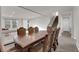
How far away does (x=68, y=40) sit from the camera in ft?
6.40

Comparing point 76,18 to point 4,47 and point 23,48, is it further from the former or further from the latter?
point 4,47

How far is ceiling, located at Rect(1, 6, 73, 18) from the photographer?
73.5 inches

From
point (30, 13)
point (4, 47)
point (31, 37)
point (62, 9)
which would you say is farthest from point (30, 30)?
point (62, 9)

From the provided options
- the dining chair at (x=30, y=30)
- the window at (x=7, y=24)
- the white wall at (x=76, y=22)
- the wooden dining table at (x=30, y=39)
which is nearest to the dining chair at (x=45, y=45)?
the wooden dining table at (x=30, y=39)

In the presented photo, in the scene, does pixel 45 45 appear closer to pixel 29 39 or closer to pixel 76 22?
pixel 29 39

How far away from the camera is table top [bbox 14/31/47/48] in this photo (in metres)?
1.88

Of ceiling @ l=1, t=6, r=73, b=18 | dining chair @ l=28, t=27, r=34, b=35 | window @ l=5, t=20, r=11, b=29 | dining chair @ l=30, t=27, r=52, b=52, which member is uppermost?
ceiling @ l=1, t=6, r=73, b=18

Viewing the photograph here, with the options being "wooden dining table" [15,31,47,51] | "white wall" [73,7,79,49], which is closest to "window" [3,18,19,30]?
"wooden dining table" [15,31,47,51]

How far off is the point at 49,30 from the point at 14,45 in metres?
0.63

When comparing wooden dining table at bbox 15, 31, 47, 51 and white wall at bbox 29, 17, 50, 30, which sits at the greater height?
white wall at bbox 29, 17, 50, 30

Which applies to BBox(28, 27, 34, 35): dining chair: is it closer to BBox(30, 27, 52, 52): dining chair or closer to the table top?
the table top

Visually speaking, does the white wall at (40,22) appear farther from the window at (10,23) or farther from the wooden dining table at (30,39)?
the window at (10,23)

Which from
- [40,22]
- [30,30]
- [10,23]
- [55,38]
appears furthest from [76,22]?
[10,23]
